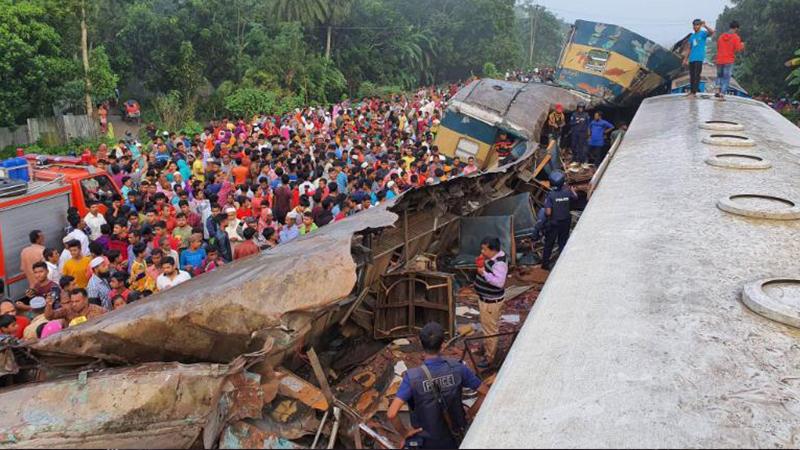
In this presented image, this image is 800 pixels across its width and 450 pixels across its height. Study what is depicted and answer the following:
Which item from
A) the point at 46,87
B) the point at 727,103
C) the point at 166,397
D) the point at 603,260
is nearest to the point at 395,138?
the point at 727,103

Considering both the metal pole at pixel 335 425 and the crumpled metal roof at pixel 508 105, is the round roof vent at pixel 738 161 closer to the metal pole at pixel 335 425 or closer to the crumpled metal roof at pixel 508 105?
the crumpled metal roof at pixel 508 105

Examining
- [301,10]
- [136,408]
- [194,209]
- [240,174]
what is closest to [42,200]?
[194,209]

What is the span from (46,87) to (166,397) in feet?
66.6

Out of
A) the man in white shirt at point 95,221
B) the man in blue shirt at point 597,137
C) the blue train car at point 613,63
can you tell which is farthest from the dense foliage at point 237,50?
the man in blue shirt at point 597,137

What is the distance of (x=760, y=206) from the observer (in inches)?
235

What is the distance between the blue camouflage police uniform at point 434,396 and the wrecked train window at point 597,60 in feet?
45.2

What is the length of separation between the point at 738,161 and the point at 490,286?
12.5ft

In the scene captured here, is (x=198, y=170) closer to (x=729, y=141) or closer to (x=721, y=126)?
(x=729, y=141)

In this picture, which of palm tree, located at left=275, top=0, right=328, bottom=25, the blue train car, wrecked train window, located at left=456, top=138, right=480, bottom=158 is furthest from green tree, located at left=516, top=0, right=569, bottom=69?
wrecked train window, located at left=456, top=138, right=480, bottom=158

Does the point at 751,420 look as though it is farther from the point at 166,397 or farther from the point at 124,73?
the point at 124,73

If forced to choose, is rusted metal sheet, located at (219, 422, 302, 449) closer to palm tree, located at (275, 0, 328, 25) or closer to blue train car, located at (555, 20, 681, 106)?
blue train car, located at (555, 20, 681, 106)

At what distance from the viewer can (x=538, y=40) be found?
68812 millimetres

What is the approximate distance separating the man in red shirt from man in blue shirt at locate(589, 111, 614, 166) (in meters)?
2.43

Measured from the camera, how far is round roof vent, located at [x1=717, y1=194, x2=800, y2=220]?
5.66 m
